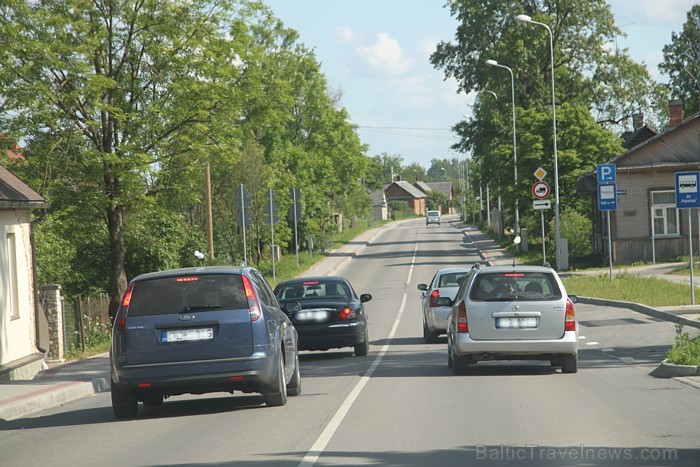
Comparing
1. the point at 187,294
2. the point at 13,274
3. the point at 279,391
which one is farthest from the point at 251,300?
the point at 13,274

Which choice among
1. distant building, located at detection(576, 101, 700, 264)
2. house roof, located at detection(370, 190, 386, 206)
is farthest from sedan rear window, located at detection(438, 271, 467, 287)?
house roof, located at detection(370, 190, 386, 206)

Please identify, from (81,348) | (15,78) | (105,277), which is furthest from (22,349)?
(105,277)

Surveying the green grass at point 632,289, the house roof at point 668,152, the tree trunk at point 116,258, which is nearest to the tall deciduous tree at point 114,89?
the tree trunk at point 116,258

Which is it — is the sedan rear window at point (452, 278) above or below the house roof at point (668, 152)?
below

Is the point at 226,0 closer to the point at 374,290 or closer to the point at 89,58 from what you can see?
the point at 89,58

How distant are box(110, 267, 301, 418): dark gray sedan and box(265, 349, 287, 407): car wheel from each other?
0.05 metres

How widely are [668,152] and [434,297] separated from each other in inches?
1066

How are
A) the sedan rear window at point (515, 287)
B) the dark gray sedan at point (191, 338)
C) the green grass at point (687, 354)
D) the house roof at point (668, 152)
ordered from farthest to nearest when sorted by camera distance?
the house roof at point (668, 152)
the sedan rear window at point (515, 287)
the green grass at point (687, 354)
the dark gray sedan at point (191, 338)

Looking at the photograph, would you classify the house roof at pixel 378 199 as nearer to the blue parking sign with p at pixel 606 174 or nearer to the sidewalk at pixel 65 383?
the blue parking sign with p at pixel 606 174

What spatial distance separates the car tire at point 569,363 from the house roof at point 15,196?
10.3 metres

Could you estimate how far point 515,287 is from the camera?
600 inches

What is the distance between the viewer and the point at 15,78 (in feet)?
84.3

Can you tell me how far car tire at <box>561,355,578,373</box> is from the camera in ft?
49.8

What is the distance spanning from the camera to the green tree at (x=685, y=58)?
89500 mm
